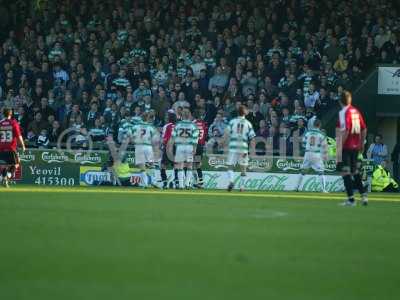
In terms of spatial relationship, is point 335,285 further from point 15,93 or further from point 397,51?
point 15,93

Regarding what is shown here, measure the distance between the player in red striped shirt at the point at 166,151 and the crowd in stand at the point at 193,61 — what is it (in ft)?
2.28

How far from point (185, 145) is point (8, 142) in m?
5.00

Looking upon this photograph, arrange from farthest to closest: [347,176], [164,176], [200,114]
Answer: [200,114], [164,176], [347,176]

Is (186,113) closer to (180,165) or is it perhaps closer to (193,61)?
(180,165)

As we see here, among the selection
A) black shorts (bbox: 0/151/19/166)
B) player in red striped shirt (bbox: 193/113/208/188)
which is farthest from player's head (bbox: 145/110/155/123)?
black shorts (bbox: 0/151/19/166)

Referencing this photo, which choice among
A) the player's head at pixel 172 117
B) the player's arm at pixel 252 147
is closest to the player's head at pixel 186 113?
the player's head at pixel 172 117

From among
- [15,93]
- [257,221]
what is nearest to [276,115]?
[15,93]

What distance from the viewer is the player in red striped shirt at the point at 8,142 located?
82.9 ft

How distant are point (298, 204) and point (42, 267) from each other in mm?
10349

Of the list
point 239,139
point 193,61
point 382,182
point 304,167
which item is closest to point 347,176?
point 239,139

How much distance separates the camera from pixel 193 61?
3138cm

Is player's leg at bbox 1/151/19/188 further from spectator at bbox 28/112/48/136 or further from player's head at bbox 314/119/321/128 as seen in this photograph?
player's head at bbox 314/119/321/128

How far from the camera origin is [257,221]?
15023 mm

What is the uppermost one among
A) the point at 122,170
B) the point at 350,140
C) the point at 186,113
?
the point at 186,113
